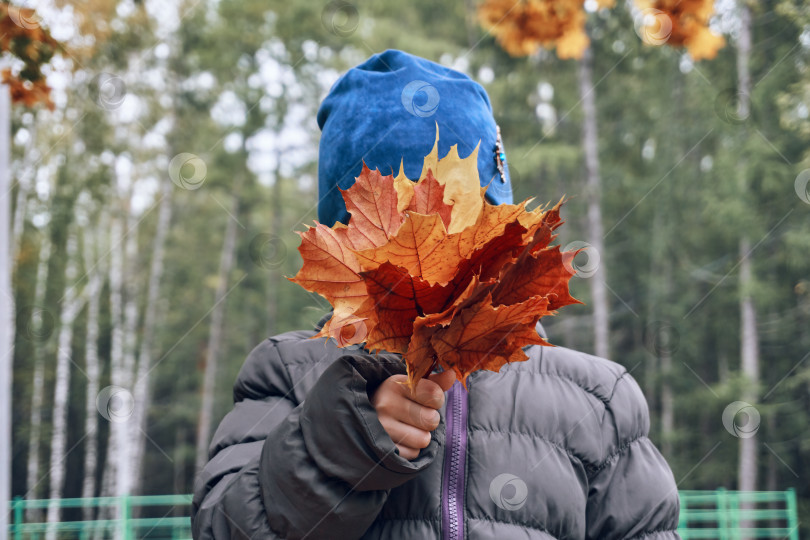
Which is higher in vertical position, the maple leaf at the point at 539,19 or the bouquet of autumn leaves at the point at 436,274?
the maple leaf at the point at 539,19

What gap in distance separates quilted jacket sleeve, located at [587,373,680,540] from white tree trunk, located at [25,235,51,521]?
1179 centimetres

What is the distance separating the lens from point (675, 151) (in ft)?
43.9

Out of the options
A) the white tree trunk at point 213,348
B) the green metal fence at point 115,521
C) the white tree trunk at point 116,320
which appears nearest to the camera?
the green metal fence at point 115,521

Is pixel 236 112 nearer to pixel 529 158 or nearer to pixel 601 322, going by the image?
pixel 529 158

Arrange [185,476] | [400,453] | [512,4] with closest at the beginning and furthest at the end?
1. [400,453]
2. [512,4]
3. [185,476]

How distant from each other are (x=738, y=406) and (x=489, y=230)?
448 inches

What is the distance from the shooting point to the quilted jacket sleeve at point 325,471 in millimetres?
867

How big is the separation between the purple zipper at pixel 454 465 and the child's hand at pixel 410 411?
24 cm

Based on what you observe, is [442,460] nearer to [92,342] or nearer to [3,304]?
[3,304]

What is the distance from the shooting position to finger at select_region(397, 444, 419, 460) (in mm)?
877

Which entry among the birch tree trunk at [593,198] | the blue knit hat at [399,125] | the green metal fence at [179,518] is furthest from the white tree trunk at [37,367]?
the blue knit hat at [399,125]

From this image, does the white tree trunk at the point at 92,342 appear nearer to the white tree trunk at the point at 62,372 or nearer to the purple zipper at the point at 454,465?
the white tree trunk at the point at 62,372

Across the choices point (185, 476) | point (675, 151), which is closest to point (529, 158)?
point (675, 151)

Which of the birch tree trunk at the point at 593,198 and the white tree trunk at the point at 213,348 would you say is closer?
the birch tree trunk at the point at 593,198
